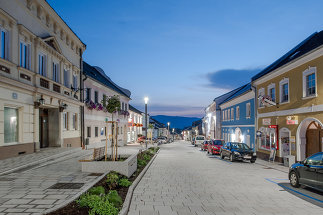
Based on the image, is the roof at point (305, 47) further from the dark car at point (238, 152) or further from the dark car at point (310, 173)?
the dark car at point (310, 173)

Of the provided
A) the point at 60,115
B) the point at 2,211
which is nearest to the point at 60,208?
the point at 2,211

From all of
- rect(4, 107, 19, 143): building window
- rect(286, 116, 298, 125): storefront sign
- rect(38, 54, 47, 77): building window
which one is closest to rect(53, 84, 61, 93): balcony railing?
rect(38, 54, 47, 77): building window

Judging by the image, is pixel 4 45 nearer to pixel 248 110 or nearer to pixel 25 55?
pixel 25 55

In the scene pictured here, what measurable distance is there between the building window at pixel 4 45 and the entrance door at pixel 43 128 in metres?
6.13

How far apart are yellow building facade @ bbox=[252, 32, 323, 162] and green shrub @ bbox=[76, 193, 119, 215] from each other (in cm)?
1264

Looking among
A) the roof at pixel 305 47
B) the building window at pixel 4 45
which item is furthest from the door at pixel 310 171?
the building window at pixel 4 45

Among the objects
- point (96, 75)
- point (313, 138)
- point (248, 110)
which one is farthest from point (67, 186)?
point (96, 75)

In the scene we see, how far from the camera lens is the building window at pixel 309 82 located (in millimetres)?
14898

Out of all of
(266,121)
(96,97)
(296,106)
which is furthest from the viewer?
(96,97)

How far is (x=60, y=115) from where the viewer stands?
18.7 meters

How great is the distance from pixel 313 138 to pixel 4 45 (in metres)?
17.4

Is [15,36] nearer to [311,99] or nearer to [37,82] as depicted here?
[37,82]

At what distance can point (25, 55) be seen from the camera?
14.4m

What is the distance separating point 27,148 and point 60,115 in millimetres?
4847
